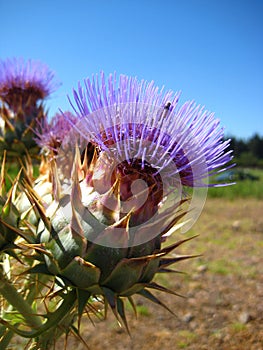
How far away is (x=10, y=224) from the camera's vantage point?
1.15 metres

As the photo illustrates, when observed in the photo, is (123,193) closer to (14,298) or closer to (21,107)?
(14,298)

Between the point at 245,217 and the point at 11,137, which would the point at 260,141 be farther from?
the point at 11,137

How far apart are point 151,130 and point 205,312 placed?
85.0 inches

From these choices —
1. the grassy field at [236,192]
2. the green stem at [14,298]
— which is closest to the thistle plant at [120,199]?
the green stem at [14,298]

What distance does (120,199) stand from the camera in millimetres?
1104

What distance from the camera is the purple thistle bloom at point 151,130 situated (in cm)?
108

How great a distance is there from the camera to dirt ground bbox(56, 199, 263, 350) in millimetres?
2404

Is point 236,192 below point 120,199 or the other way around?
below

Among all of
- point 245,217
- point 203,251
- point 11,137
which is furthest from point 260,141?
point 11,137

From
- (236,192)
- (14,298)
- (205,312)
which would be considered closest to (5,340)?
(14,298)

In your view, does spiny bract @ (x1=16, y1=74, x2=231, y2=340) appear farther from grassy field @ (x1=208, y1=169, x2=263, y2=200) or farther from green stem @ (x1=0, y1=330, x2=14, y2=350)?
grassy field @ (x1=208, y1=169, x2=263, y2=200)

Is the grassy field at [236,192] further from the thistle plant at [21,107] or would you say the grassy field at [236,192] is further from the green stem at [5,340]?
the green stem at [5,340]

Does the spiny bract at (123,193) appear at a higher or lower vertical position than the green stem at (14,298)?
higher

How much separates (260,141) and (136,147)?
43.2m
